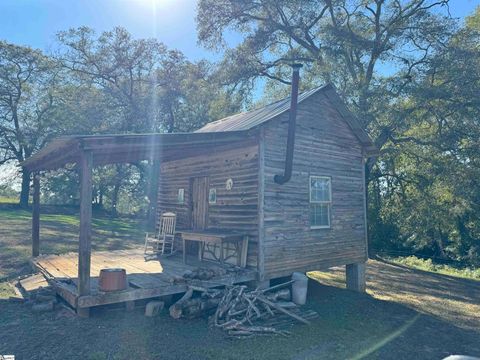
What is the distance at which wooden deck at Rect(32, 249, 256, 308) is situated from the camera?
6.13 meters

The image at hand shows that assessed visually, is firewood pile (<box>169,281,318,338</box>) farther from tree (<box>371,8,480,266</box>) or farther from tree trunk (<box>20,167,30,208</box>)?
tree trunk (<box>20,167,30,208</box>)

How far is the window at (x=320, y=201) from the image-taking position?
9.30 metres

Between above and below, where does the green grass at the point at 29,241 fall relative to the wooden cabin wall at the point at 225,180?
below

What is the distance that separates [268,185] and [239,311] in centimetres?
286

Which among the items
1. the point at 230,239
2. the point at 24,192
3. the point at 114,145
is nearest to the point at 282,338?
the point at 230,239

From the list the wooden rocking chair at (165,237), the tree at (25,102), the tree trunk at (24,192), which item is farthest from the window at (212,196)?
the tree trunk at (24,192)

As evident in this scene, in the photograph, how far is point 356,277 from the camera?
413 inches

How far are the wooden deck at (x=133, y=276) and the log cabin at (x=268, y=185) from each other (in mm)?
39

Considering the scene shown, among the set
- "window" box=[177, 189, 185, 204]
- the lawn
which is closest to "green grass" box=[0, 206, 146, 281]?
the lawn

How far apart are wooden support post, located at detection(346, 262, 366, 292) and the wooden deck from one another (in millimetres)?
4126

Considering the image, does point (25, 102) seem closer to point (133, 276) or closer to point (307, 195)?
point (133, 276)

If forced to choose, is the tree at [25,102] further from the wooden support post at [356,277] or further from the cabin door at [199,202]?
the wooden support post at [356,277]

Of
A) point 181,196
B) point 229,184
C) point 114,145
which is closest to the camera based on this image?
point 114,145

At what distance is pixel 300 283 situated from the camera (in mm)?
7922
